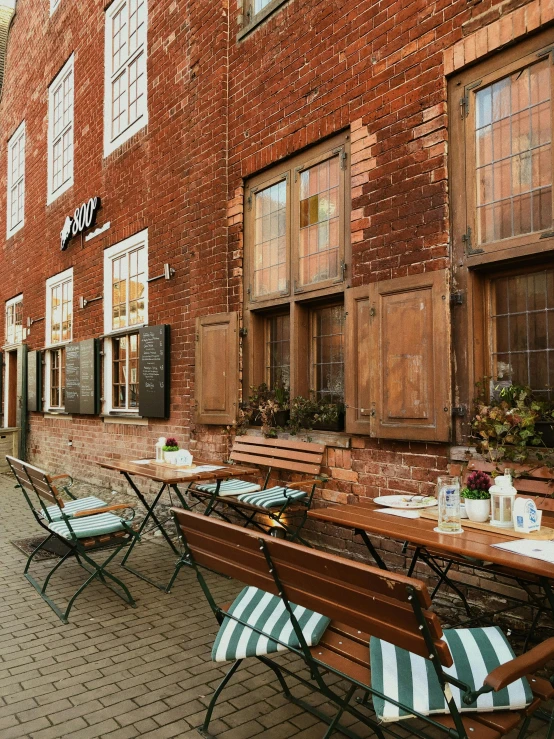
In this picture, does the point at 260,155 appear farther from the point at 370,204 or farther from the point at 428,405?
the point at 428,405

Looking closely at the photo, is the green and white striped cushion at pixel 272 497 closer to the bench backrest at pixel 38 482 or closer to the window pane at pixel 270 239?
the bench backrest at pixel 38 482

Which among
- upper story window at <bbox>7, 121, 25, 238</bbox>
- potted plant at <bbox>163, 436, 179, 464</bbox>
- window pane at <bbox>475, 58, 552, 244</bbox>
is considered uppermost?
upper story window at <bbox>7, 121, 25, 238</bbox>

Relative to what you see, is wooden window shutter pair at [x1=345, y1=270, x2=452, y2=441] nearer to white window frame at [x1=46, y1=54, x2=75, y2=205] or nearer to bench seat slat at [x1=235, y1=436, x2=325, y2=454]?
bench seat slat at [x1=235, y1=436, x2=325, y2=454]

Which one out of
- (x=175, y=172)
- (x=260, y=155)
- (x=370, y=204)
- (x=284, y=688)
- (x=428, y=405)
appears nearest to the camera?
(x=284, y=688)

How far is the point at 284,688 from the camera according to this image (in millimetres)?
2809

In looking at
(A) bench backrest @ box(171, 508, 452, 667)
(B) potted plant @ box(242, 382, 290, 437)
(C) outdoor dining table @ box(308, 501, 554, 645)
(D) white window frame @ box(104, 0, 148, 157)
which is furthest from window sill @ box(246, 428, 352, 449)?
(D) white window frame @ box(104, 0, 148, 157)

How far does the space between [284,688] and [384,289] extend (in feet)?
8.97

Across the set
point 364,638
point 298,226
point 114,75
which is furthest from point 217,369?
point 114,75

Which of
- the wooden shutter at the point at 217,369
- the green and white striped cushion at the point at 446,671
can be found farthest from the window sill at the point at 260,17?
the green and white striped cushion at the point at 446,671

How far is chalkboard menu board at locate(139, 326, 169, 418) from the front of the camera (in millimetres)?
7199

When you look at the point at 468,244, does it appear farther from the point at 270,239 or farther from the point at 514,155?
the point at 270,239

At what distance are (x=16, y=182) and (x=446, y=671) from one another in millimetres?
14482

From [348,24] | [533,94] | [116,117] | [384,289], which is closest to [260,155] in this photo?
Answer: [348,24]

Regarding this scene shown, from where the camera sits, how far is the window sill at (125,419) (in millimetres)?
7844
